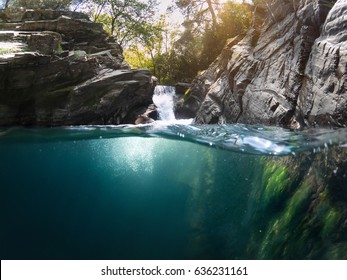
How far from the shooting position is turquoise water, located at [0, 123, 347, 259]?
18.8 ft

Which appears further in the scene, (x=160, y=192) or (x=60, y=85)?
(x=60, y=85)

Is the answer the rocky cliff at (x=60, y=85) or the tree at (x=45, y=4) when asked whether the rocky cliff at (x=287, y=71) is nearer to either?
the rocky cliff at (x=60, y=85)

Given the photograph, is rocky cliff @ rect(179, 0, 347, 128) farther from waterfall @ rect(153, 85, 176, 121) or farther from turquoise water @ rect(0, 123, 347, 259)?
waterfall @ rect(153, 85, 176, 121)

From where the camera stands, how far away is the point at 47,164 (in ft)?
38.2

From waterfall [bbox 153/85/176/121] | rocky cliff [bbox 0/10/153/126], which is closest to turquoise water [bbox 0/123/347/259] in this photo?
rocky cliff [bbox 0/10/153/126]

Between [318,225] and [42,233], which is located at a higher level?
[318,225]

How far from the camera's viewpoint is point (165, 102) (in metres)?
20.9

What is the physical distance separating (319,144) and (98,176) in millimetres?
8681

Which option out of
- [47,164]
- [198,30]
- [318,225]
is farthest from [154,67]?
[318,225]

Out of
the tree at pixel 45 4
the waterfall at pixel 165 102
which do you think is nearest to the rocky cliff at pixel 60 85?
the waterfall at pixel 165 102

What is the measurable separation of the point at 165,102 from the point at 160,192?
12136 mm

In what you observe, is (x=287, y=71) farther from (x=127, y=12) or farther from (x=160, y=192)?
(x=127, y=12)

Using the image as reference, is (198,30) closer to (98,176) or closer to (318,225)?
(98,176)

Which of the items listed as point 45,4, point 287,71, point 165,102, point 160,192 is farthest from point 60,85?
point 45,4
